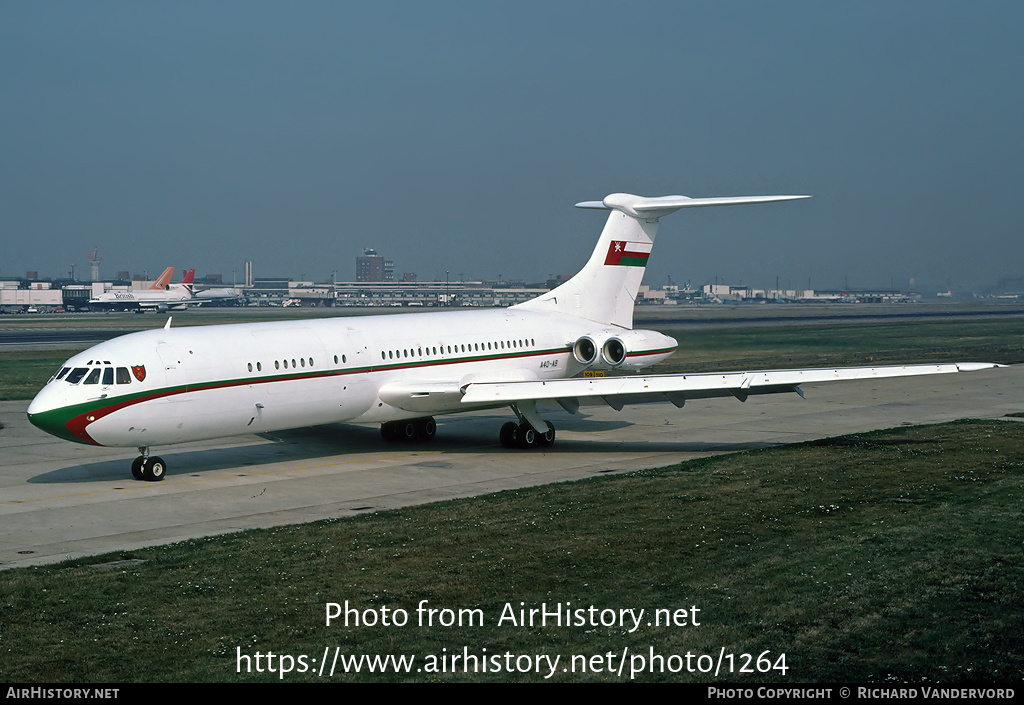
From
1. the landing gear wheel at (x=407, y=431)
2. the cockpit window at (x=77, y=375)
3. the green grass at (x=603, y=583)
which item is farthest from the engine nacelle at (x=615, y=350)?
the cockpit window at (x=77, y=375)

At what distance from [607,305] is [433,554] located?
18499 millimetres

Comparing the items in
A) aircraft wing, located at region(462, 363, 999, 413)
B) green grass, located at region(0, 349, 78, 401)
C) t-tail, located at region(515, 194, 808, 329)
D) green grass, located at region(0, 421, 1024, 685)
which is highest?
t-tail, located at region(515, 194, 808, 329)

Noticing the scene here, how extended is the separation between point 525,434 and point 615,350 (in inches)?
183

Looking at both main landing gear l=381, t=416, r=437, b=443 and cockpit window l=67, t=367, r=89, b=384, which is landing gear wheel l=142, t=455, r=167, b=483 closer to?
cockpit window l=67, t=367, r=89, b=384

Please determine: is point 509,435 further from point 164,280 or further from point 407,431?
point 164,280

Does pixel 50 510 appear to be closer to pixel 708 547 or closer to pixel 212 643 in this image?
pixel 212 643

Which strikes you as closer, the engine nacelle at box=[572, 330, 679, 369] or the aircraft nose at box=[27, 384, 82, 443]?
the aircraft nose at box=[27, 384, 82, 443]

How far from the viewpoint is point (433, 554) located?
14680mm

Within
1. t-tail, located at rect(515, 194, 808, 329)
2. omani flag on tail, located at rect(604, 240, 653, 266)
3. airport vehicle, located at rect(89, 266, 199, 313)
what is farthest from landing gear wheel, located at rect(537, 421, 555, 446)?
airport vehicle, located at rect(89, 266, 199, 313)

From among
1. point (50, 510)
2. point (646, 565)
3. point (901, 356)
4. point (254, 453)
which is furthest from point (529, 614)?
point (901, 356)

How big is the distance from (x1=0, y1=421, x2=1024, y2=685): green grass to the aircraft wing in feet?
14.1

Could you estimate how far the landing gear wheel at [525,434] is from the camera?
2661cm

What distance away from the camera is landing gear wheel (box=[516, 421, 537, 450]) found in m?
26.6

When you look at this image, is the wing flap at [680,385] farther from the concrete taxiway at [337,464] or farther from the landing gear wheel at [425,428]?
the landing gear wheel at [425,428]
